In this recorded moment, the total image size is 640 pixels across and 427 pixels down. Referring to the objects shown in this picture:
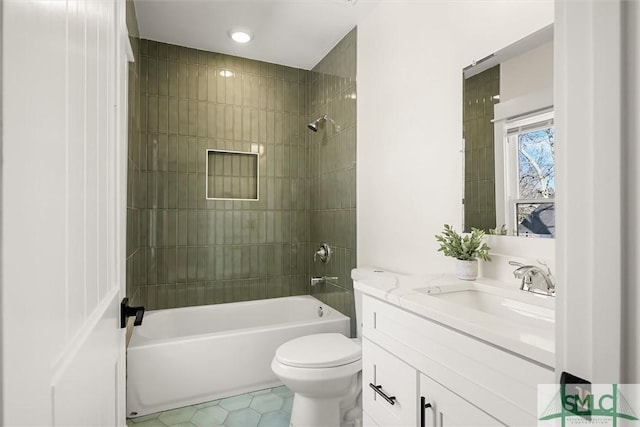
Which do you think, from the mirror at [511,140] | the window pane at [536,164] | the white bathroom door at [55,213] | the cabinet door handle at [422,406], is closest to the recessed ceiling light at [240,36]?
the mirror at [511,140]

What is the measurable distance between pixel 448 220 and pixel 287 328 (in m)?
1.36

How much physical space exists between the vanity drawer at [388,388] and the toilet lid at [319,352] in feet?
1.21

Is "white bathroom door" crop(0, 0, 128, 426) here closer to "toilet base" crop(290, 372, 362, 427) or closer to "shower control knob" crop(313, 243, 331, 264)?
"toilet base" crop(290, 372, 362, 427)

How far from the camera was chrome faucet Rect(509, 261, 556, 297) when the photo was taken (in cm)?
117

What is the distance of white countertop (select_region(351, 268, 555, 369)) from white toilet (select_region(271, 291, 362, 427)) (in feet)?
1.90

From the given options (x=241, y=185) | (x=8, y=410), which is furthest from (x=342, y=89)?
(x=8, y=410)

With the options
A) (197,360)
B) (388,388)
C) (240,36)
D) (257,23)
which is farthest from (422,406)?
(240,36)

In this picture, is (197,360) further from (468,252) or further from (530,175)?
(530,175)

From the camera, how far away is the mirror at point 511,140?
1.26 meters

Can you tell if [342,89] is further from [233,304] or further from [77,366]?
[77,366]

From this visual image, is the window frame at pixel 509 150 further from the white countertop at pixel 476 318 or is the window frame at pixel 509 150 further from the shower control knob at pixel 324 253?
the shower control knob at pixel 324 253

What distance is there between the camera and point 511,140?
140 centimetres

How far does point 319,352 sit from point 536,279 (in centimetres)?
110

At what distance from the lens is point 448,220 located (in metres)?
1.64
